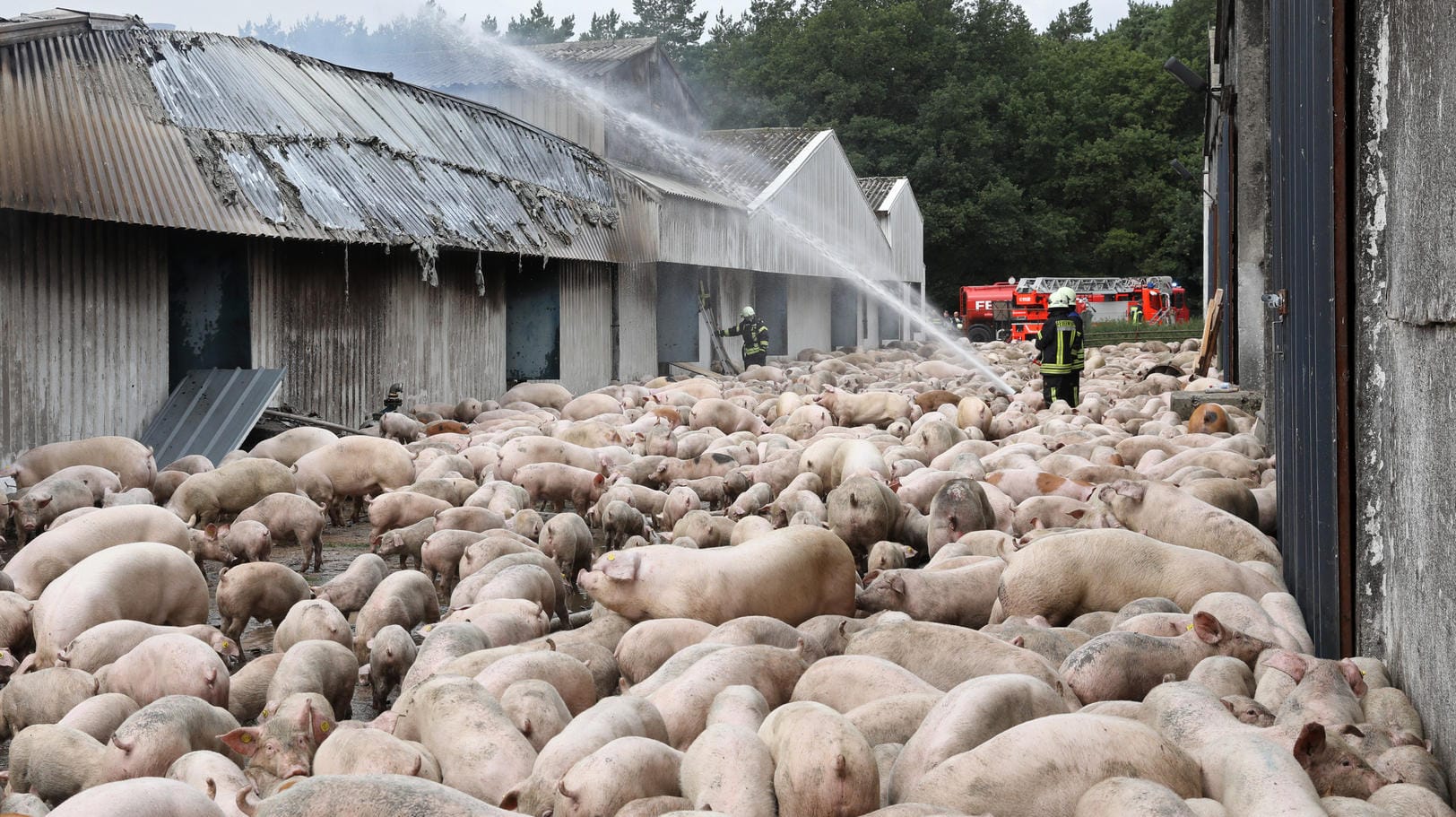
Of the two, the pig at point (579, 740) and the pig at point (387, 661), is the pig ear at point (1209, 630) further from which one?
the pig at point (387, 661)

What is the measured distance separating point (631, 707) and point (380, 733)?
0.82 m

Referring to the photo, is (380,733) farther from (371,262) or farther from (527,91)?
(527,91)

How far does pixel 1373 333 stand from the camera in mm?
4766

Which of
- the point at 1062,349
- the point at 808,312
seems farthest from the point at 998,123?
the point at 1062,349

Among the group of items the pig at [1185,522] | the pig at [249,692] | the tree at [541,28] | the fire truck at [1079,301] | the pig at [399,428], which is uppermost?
the tree at [541,28]

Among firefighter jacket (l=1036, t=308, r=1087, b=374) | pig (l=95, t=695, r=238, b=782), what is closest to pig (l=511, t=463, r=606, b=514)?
pig (l=95, t=695, r=238, b=782)

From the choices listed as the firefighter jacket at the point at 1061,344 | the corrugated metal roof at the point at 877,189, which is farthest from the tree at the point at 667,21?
the firefighter jacket at the point at 1061,344

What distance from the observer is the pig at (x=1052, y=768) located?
12.4 ft

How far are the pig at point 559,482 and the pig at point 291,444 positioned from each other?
2411mm

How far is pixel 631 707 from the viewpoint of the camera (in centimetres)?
454

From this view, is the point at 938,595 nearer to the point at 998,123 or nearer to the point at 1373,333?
the point at 1373,333

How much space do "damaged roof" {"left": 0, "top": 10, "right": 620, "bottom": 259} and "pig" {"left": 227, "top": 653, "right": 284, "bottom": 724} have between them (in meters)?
6.40

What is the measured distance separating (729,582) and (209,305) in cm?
995

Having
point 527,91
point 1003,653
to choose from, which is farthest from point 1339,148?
point 527,91
